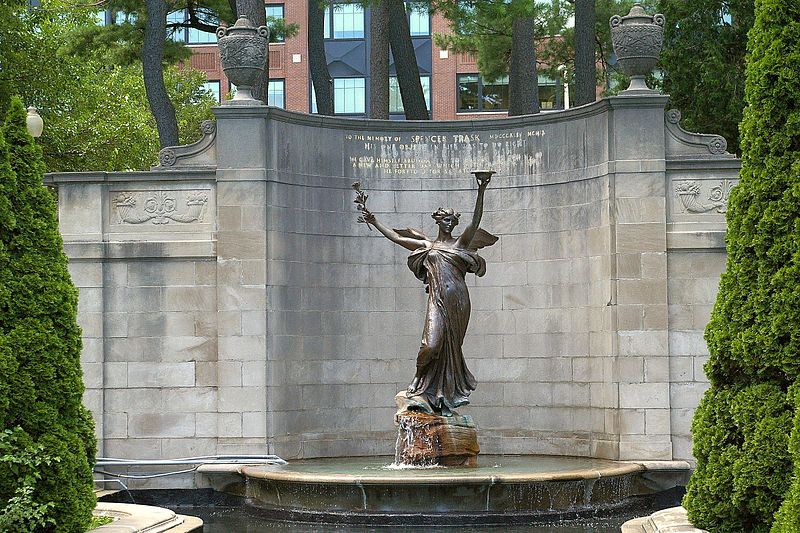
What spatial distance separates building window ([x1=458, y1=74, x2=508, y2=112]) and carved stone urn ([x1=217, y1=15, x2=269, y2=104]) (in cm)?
2453

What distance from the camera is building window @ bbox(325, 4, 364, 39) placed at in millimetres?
41438

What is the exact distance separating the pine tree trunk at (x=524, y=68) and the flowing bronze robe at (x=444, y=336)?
770cm

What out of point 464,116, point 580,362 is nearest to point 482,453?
point 580,362

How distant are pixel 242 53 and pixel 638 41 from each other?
5.63 meters

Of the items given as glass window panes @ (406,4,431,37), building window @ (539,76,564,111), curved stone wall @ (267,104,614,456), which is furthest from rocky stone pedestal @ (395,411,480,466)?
glass window panes @ (406,4,431,37)

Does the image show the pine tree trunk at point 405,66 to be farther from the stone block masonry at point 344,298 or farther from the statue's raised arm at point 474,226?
the statue's raised arm at point 474,226

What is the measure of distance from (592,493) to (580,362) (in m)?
3.73

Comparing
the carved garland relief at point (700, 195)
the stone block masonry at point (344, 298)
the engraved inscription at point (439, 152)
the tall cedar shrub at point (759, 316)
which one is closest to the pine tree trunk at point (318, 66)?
the engraved inscription at point (439, 152)

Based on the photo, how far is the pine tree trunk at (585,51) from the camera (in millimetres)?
21188

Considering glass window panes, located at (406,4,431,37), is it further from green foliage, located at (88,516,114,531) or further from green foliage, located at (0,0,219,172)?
green foliage, located at (88,516,114,531)

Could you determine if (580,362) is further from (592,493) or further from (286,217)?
(286,217)

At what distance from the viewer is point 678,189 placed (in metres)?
16.7

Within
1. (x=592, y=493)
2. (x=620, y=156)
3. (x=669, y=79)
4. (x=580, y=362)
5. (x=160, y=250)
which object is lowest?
(x=592, y=493)

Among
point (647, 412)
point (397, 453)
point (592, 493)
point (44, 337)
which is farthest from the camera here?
point (647, 412)
